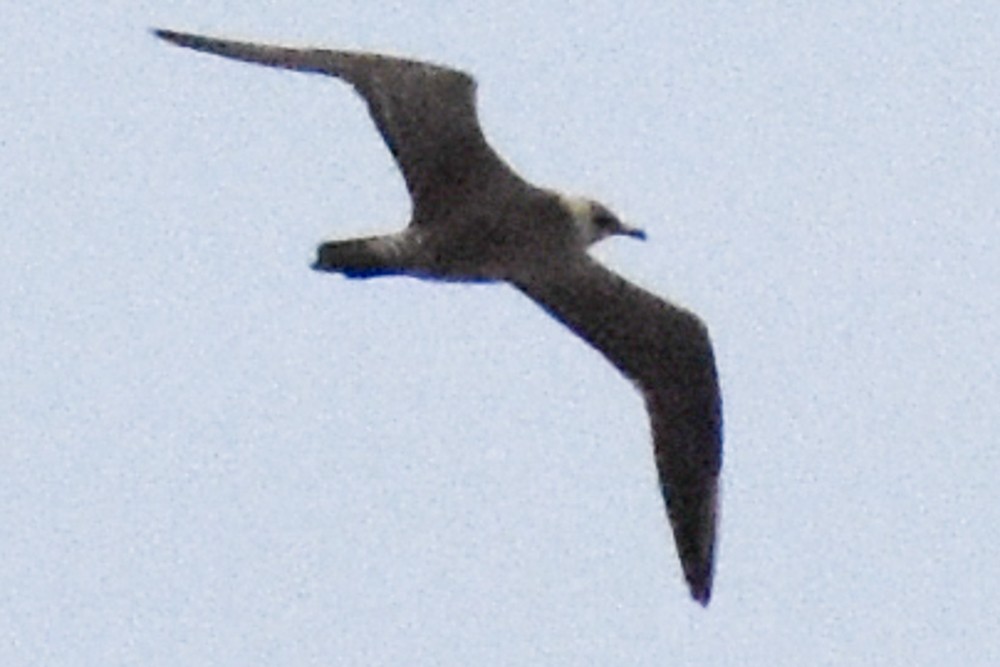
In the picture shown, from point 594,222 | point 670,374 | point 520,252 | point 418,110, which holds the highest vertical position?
point 418,110

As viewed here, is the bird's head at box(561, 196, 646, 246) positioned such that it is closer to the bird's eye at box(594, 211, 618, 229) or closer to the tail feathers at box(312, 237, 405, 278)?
the bird's eye at box(594, 211, 618, 229)

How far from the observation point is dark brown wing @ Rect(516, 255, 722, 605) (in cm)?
1146

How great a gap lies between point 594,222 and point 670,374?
0.75 metres

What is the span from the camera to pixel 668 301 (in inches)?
451

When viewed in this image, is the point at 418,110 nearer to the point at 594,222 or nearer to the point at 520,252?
the point at 520,252

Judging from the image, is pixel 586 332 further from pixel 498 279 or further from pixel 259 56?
pixel 259 56

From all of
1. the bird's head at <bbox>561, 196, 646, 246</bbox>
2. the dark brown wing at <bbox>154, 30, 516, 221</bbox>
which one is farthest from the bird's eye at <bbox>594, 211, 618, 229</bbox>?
the dark brown wing at <bbox>154, 30, 516, 221</bbox>

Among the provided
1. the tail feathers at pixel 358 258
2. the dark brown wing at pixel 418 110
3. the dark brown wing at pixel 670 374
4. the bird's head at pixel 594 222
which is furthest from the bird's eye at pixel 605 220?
the tail feathers at pixel 358 258

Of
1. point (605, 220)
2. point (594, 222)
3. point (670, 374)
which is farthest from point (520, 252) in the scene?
point (670, 374)

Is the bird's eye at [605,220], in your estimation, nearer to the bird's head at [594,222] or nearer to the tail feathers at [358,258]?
the bird's head at [594,222]

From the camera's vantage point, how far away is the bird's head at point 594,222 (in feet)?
36.8

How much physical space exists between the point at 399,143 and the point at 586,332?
125 cm

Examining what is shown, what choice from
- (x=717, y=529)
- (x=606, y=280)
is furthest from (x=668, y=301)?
(x=717, y=529)

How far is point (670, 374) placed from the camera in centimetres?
1152
